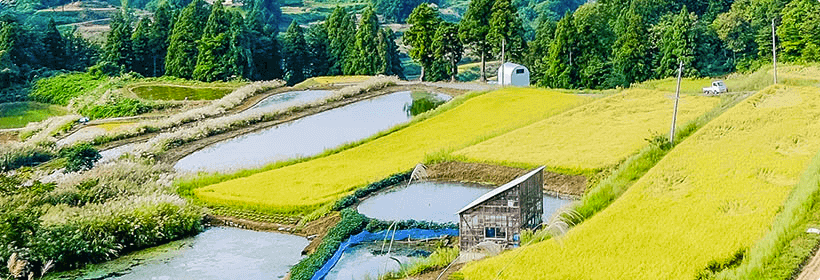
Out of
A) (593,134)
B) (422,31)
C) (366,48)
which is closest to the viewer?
(593,134)

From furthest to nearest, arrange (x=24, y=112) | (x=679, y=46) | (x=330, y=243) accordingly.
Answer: (x=679, y=46), (x=24, y=112), (x=330, y=243)

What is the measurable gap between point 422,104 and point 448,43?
11357 mm

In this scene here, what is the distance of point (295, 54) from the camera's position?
53344 mm

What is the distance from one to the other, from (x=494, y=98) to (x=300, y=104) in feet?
22.0

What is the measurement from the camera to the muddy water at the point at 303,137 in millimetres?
26469

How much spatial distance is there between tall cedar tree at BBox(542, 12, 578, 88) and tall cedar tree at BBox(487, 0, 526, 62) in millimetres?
2509

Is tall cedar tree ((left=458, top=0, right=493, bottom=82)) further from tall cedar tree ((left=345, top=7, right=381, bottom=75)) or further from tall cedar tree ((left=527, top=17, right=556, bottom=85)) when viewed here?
tall cedar tree ((left=527, top=17, right=556, bottom=85))

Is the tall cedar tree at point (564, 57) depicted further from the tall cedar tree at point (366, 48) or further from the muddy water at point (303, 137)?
the muddy water at point (303, 137)

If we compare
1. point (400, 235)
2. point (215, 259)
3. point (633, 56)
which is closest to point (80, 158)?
point (215, 259)

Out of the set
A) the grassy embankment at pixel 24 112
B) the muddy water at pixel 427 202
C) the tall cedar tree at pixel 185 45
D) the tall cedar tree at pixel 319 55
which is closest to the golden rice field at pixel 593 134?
the muddy water at pixel 427 202

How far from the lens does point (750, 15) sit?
50.2 meters

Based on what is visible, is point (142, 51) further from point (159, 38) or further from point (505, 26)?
point (505, 26)

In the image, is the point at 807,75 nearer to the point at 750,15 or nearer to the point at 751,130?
the point at 751,130

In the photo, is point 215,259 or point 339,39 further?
point 339,39
